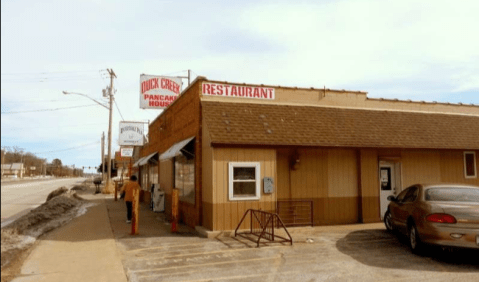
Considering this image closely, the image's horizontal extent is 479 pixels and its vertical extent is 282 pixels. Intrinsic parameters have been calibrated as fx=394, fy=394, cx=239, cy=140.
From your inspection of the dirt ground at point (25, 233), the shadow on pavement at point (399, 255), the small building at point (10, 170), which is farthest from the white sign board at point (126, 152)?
the shadow on pavement at point (399, 255)

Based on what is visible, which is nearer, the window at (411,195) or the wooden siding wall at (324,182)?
the window at (411,195)

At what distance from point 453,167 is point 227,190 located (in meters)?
8.76

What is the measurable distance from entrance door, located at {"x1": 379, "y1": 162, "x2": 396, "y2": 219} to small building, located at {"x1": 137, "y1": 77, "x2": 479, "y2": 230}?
0.03 metres

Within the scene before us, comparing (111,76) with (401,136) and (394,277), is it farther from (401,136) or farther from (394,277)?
(394,277)

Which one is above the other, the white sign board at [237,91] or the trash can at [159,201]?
the white sign board at [237,91]

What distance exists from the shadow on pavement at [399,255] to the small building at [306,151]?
2.02 metres

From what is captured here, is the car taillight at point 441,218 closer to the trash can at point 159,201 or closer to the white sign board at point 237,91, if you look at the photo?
the white sign board at point 237,91

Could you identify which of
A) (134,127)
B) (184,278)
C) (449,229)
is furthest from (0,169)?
(134,127)

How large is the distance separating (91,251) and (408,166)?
10.5 meters

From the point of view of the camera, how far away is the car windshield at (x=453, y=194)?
8.56 m

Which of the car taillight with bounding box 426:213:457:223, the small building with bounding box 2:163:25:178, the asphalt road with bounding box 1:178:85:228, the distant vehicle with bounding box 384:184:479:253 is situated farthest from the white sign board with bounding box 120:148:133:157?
the car taillight with bounding box 426:213:457:223

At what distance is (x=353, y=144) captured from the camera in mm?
12406

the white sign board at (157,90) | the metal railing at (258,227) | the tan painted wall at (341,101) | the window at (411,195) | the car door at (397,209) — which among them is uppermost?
the white sign board at (157,90)

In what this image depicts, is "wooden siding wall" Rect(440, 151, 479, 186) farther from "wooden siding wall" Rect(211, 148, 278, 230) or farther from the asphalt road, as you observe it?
the asphalt road
